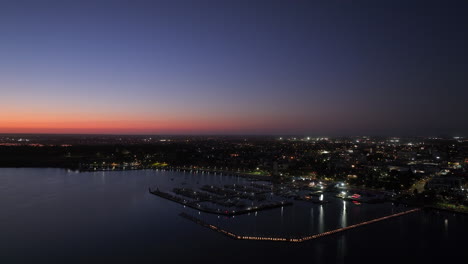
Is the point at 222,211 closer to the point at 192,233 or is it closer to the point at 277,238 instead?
the point at 192,233

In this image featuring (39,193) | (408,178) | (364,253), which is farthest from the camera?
(408,178)

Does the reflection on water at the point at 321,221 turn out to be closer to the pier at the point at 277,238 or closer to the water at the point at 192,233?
the water at the point at 192,233

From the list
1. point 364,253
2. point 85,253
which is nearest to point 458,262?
point 364,253

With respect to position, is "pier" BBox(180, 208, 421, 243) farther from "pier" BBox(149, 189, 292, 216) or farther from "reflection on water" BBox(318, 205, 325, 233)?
"pier" BBox(149, 189, 292, 216)

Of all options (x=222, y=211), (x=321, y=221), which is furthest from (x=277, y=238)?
(x=222, y=211)

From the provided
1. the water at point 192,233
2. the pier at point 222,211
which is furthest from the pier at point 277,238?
the pier at point 222,211

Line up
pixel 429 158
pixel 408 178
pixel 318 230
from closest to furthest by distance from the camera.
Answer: pixel 318 230, pixel 408 178, pixel 429 158

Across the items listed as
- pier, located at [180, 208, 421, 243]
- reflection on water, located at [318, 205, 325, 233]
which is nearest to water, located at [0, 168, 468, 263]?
reflection on water, located at [318, 205, 325, 233]

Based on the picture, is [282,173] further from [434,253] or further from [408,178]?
[434,253]
